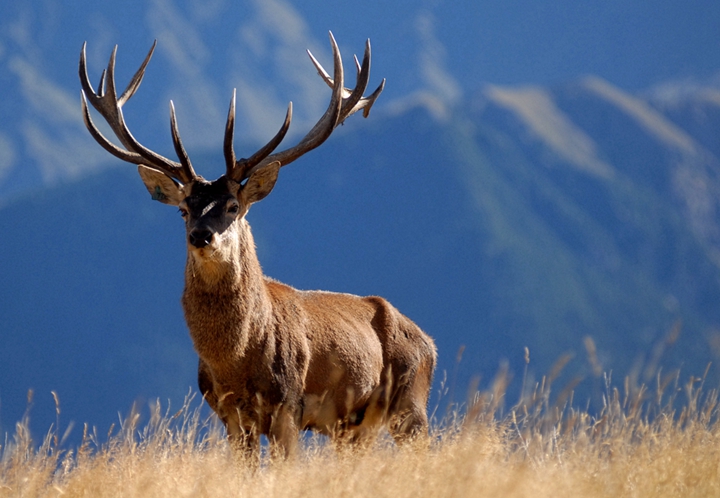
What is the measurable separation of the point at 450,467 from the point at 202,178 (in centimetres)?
Answer: 336

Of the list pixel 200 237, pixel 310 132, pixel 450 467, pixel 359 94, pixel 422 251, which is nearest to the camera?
pixel 450 467

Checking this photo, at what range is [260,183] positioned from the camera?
809 cm

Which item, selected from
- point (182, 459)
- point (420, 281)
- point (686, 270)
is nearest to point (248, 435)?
point (182, 459)

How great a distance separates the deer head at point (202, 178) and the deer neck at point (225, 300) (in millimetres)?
129

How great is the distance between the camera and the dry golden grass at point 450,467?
17.2 ft

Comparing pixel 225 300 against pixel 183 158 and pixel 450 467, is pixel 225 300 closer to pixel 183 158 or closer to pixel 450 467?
pixel 183 158

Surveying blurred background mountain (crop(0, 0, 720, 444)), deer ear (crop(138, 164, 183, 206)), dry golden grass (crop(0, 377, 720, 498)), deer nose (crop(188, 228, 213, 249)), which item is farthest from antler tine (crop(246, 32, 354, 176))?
blurred background mountain (crop(0, 0, 720, 444))

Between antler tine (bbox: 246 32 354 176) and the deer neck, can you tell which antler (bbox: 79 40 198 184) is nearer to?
antler tine (bbox: 246 32 354 176)

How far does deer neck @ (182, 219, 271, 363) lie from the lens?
284 inches

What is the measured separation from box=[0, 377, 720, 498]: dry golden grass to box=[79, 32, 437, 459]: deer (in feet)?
1.09

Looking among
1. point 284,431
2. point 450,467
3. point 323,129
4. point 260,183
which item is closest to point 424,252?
point 323,129

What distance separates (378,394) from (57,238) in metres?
168

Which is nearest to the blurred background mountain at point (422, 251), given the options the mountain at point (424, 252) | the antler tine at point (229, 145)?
the mountain at point (424, 252)

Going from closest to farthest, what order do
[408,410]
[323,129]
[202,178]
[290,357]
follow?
[290,357] → [202,178] → [408,410] → [323,129]
